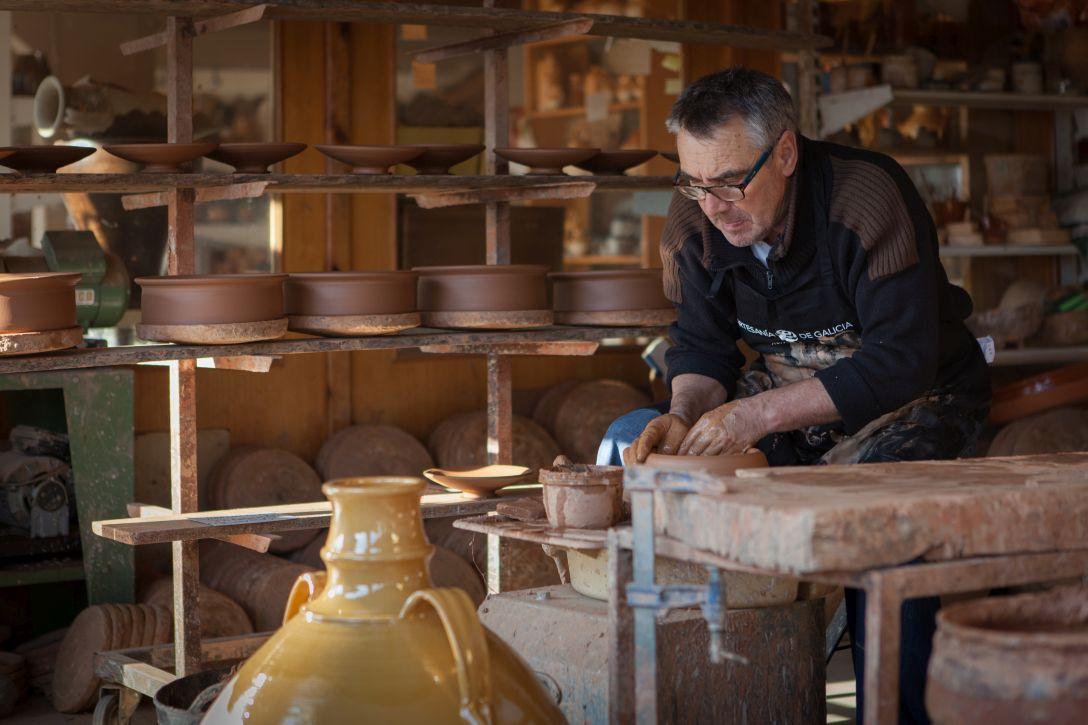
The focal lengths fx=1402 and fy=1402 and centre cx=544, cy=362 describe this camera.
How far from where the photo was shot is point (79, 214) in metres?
5.26

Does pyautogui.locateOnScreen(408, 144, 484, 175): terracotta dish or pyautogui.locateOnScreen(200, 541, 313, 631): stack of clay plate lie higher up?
pyautogui.locateOnScreen(408, 144, 484, 175): terracotta dish

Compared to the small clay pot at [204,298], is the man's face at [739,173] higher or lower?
higher

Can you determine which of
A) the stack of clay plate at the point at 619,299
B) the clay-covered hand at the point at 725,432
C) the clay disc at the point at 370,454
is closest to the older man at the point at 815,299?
the clay-covered hand at the point at 725,432

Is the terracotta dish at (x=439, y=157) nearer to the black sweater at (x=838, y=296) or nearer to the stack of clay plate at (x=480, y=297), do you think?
the stack of clay plate at (x=480, y=297)

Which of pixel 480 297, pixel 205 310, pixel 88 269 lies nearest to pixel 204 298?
pixel 205 310

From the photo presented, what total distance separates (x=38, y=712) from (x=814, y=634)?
2.58 metres

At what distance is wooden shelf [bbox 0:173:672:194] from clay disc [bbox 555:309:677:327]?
424mm

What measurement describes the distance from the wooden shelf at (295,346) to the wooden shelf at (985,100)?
2341 mm

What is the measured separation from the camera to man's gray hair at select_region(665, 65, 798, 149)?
3.39 metres

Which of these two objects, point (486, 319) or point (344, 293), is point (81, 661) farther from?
point (486, 319)

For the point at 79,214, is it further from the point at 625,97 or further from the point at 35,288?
the point at 625,97

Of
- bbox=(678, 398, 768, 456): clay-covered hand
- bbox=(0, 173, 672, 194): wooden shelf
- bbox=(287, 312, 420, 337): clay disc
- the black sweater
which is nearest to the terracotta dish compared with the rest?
bbox=(0, 173, 672, 194): wooden shelf

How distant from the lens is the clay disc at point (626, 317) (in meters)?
4.55

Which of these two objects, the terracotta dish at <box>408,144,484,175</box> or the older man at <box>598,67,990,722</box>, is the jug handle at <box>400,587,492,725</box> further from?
the terracotta dish at <box>408,144,484,175</box>
